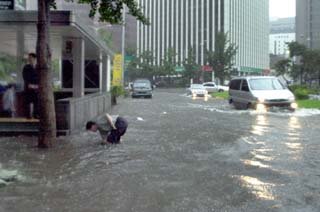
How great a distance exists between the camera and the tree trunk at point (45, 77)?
11.0 metres

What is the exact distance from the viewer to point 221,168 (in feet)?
30.2

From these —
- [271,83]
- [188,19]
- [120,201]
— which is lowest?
[120,201]

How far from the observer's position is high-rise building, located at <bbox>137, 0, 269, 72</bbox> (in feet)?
404

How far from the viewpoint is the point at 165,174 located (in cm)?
866

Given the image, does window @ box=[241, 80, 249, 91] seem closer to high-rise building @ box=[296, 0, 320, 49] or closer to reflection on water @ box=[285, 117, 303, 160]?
reflection on water @ box=[285, 117, 303, 160]

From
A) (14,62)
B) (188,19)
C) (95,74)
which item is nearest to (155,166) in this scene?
(14,62)

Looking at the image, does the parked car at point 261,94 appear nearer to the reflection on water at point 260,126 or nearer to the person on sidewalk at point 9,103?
the reflection on water at point 260,126

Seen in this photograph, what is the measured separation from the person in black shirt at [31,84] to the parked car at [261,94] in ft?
38.2

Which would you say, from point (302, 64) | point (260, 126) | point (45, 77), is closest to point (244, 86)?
point (260, 126)

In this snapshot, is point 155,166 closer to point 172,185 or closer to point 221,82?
point 172,185

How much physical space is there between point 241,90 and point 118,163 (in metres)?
16.9

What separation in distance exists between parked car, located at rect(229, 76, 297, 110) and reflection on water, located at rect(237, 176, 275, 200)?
15.3 m

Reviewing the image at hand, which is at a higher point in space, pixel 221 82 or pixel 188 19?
pixel 188 19

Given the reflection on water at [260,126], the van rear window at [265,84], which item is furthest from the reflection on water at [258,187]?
the van rear window at [265,84]
